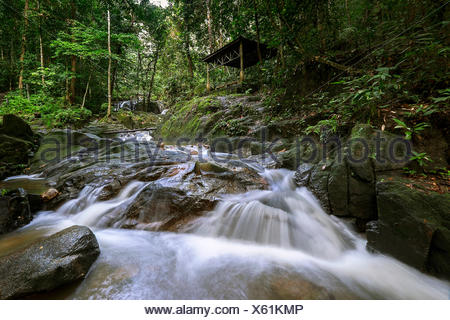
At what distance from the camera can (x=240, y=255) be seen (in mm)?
2807

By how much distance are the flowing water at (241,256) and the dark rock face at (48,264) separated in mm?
156

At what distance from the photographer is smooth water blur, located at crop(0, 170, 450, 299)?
7.06 feet

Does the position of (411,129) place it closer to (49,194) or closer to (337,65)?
(337,65)

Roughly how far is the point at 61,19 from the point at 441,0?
66.7 feet

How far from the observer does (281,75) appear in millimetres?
7664

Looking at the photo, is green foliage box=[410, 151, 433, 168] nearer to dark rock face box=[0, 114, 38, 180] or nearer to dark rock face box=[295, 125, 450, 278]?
dark rock face box=[295, 125, 450, 278]

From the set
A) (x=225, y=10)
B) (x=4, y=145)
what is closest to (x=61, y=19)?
(x=225, y=10)

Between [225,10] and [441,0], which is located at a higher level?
[225,10]

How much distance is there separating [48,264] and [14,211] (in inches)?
93.3

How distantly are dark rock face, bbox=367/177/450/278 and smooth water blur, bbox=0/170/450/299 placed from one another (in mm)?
166

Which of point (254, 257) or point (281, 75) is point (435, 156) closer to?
point (254, 257)

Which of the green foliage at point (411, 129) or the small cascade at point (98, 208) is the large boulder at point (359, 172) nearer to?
the green foliage at point (411, 129)

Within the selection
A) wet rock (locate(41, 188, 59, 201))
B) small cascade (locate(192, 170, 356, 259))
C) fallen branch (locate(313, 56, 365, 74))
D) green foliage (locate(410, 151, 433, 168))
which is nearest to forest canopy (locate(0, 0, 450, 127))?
fallen branch (locate(313, 56, 365, 74))

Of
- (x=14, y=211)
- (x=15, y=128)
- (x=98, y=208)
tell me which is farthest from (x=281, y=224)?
(x=15, y=128)
